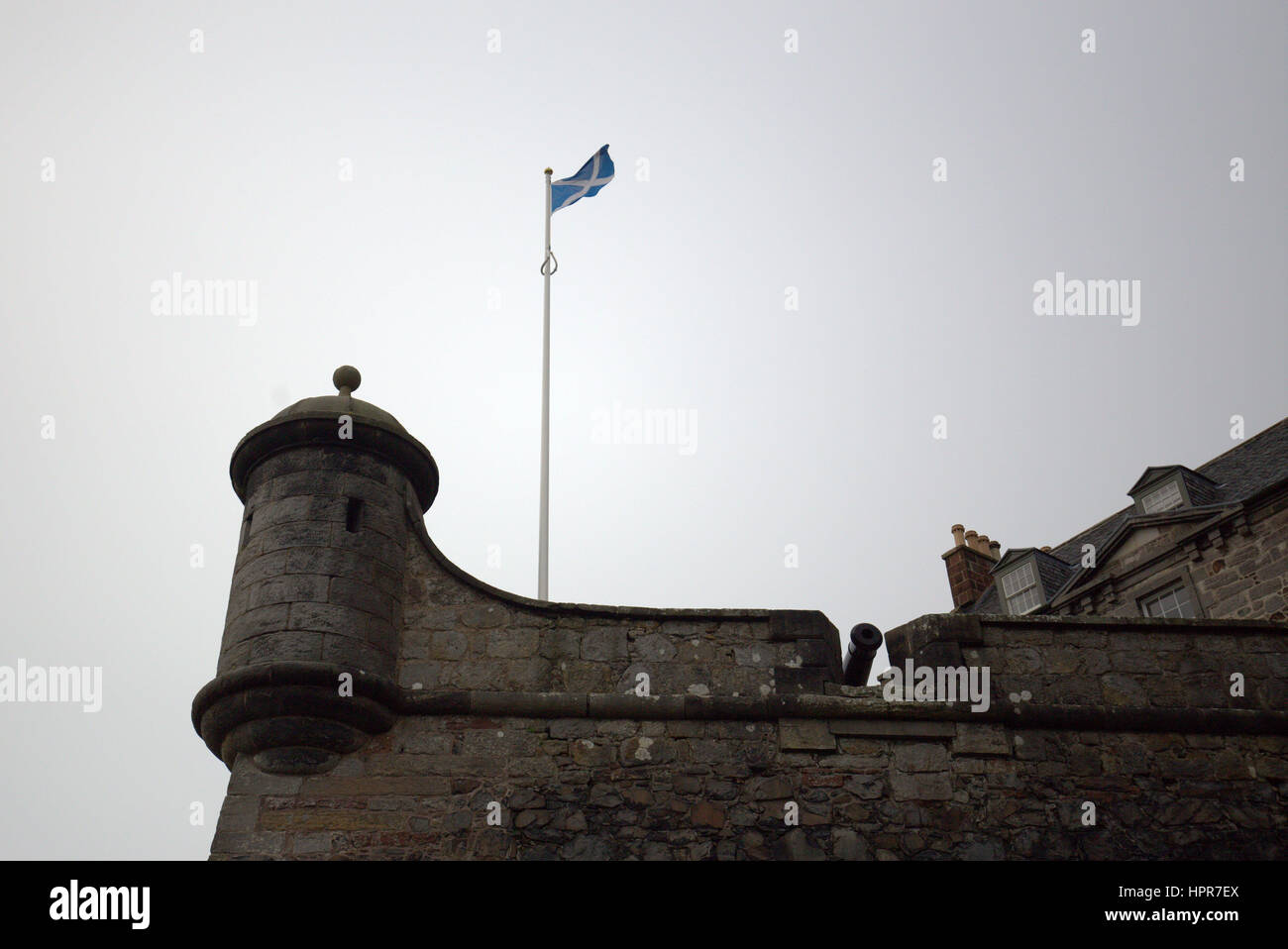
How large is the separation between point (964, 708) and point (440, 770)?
3593 millimetres

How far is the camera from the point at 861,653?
7.84 metres

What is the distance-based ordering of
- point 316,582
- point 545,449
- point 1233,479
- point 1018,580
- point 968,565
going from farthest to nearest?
point 968,565, point 1018,580, point 1233,479, point 545,449, point 316,582

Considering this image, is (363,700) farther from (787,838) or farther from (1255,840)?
(1255,840)

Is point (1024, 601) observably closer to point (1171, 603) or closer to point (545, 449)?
point (1171, 603)

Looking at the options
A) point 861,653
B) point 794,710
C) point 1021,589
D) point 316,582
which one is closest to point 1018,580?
point 1021,589

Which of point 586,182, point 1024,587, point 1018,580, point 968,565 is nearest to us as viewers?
point 586,182

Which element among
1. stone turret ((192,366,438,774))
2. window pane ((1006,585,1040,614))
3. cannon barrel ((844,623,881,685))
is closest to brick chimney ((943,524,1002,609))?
window pane ((1006,585,1040,614))

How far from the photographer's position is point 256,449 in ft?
26.3

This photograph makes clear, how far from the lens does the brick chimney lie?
826 inches

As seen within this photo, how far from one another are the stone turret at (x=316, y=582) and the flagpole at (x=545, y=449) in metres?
1.87

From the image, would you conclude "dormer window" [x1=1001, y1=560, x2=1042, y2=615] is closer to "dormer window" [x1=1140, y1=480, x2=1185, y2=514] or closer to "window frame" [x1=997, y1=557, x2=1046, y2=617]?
"window frame" [x1=997, y1=557, x2=1046, y2=617]

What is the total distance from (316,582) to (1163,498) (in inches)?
535

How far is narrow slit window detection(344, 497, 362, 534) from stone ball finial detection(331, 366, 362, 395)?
1014 millimetres

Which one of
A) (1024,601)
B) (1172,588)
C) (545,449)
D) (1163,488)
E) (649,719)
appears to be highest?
(1163,488)
